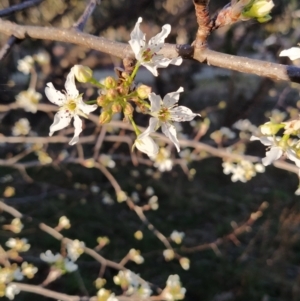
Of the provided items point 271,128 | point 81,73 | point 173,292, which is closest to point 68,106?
point 81,73

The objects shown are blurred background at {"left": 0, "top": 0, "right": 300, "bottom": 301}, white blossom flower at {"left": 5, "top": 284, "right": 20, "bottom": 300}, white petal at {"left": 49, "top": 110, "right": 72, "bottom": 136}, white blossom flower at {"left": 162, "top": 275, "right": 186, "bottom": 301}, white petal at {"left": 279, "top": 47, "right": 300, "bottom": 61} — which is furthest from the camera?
blurred background at {"left": 0, "top": 0, "right": 300, "bottom": 301}

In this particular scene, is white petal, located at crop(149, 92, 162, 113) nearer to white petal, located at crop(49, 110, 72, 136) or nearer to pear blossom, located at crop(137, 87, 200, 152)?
pear blossom, located at crop(137, 87, 200, 152)

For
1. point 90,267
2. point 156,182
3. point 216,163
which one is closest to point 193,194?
point 156,182

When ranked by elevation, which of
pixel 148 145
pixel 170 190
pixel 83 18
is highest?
pixel 170 190

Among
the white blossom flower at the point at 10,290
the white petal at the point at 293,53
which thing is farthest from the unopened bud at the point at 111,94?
the white blossom flower at the point at 10,290

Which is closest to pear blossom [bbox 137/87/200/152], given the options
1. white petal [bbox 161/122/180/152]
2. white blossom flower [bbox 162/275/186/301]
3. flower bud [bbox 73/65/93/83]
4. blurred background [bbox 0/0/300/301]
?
white petal [bbox 161/122/180/152]

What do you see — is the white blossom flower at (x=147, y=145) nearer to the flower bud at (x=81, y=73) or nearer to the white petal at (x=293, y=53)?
the flower bud at (x=81, y=73)

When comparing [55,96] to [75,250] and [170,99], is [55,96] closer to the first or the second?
[170,99]
